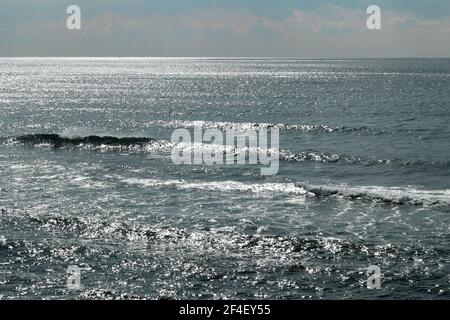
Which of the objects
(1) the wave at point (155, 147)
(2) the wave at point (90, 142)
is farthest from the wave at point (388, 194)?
(2) the wave at point (90, 142)

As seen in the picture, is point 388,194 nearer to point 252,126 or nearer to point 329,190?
point 329,190

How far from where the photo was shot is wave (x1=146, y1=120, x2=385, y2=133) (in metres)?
72.6

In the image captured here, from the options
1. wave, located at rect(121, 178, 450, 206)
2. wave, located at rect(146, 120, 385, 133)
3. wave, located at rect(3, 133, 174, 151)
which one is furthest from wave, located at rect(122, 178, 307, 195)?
wave, located at rect(146, 120, 385, 133)

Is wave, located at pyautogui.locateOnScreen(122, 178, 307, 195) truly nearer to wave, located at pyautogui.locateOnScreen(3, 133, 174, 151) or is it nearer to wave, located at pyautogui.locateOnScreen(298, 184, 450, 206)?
wave, located at pyautogui.locateOnScreen(298, 184, 450, 206)

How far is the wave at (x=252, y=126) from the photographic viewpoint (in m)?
72.6

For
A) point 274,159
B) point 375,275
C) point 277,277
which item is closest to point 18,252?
point 277,277

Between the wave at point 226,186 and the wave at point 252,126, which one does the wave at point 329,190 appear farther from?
the wave at point 252,126

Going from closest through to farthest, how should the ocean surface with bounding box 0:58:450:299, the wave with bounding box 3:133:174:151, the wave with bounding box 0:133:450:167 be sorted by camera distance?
the ocean surface with bounding box 0:58:450:299 < the wave with bounding box 0:133:450:167 < the wave with bounding box 3:133:174:151

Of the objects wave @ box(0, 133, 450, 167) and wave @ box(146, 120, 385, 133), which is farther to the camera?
wave @ box(146, 120, 385, 133)

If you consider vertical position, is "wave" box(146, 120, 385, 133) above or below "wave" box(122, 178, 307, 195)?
above

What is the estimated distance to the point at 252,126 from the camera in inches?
3118

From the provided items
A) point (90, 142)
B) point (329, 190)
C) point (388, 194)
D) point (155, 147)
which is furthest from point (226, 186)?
point (90, 142)
